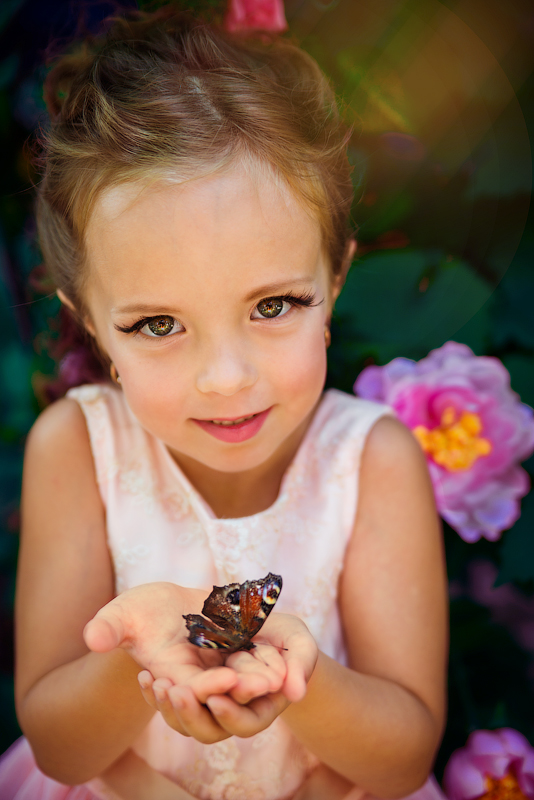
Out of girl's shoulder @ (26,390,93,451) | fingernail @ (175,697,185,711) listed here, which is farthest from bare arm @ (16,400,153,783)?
fingernail @ (175,697,185,711)

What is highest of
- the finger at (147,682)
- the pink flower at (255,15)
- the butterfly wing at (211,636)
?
the pink flower at (255,15)

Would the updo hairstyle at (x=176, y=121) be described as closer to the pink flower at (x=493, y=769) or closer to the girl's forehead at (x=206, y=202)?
the girl's forehead at (x=206, y=202)

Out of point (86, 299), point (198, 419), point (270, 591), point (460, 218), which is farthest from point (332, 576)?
point (460, 218)

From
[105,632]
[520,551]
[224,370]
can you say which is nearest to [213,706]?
[105,632]

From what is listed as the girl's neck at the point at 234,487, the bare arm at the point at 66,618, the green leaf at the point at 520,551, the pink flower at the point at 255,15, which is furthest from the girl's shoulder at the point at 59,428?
the green leaf at the point at 520,551

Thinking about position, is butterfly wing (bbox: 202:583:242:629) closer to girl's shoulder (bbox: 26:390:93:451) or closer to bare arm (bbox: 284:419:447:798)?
bare arm (bbox: 284:419:447:798)

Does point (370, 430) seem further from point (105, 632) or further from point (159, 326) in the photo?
point (105, 632)

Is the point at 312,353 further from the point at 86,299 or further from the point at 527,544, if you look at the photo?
the point at 527,544
